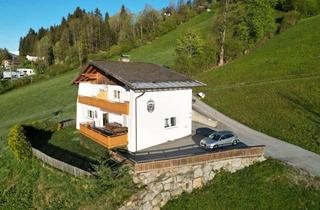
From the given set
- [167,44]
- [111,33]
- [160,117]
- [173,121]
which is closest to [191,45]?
[167,44]

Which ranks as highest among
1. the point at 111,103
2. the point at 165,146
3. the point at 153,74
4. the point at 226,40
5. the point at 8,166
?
the point at 226,40

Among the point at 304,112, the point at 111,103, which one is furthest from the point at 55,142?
the point at 304,112

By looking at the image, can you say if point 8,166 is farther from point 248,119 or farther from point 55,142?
point 248,119

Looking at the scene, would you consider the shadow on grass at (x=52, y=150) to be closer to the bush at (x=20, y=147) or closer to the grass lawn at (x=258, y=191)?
the bush at (x=20, y=147)

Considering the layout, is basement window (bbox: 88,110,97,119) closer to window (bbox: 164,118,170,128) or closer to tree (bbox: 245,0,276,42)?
window (bbox: 164,118,170,128)

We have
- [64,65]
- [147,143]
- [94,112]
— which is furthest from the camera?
[64,65]

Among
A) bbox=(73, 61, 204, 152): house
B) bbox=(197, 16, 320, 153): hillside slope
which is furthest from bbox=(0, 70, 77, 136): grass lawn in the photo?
bbox=(197, 16, 320, 153): hillside slope

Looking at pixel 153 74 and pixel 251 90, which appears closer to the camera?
pixel 153 74
